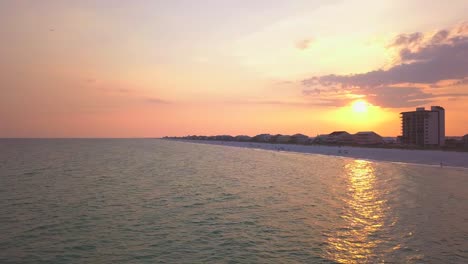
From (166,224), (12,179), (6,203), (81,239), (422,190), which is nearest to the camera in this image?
(81,239)

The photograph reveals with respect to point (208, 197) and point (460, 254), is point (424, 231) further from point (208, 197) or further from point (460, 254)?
point (208, 197)

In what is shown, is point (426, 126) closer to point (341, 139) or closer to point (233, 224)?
point (341, 139)

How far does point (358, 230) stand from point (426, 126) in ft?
479

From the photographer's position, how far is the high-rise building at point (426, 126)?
140000mm

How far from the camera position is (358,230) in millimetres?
18828

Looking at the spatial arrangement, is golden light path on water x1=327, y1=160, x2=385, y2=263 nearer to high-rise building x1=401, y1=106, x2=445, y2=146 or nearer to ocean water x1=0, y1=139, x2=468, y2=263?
ocean water x1=0, y1=139, x2=468, y2=263

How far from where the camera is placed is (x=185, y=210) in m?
24.4

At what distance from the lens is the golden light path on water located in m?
14.8

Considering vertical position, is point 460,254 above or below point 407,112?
below

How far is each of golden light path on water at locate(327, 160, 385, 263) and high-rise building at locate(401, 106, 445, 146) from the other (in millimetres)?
127913

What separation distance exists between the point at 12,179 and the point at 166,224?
33.5 meters

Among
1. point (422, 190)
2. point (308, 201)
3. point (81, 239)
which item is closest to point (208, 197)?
point (308, 201)

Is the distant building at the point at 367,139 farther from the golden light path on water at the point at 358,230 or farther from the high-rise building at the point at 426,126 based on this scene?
the golden light path on water at the point at 358,230

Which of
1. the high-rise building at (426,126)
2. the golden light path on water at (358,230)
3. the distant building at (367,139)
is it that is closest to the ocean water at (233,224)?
the golden light path on water at (358,230)
